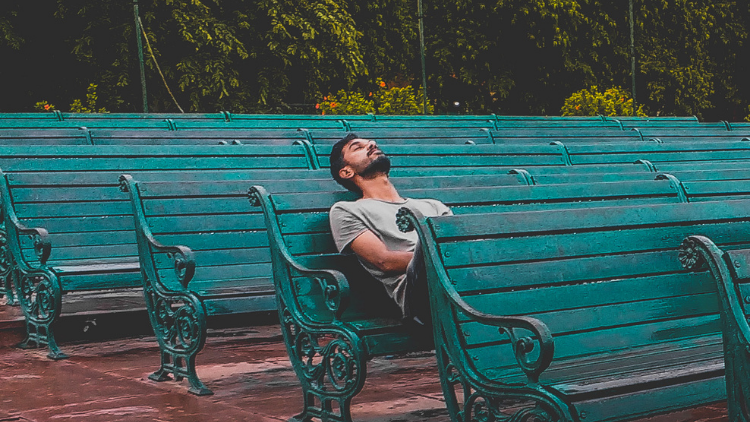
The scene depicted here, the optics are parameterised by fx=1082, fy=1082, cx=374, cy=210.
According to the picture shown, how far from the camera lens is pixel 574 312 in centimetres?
372

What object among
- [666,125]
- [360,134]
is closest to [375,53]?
[666,125]

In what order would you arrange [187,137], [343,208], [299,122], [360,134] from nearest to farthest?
[343,208]
[187,137]
[360,134]
[299,122]

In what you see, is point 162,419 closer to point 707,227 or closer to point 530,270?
point 530,270

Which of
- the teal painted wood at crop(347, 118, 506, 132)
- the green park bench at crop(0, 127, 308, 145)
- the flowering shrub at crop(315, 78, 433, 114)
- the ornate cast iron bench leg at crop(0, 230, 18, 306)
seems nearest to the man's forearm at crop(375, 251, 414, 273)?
the ornate cast iron bench leg at crop(0, 230, 18, 306)

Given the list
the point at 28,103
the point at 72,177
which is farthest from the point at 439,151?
the point at 28,103

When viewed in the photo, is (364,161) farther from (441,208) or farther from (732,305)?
(732,305)

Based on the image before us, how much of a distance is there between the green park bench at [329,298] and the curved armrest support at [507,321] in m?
0.13

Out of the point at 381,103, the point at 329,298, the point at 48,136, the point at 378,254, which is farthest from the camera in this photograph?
the point at 381,103

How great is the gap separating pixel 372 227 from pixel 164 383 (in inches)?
50.9

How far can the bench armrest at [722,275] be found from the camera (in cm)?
292

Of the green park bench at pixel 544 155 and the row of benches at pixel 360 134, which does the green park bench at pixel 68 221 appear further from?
the row of benches at pixel 360 134

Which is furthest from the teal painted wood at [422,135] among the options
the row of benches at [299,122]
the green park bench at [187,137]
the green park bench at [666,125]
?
the green park bench at [666,125]

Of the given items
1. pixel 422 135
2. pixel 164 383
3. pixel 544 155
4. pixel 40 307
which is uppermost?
pixel 422 135

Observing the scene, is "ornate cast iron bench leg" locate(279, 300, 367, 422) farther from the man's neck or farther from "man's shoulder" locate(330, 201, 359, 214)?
the man's neck
